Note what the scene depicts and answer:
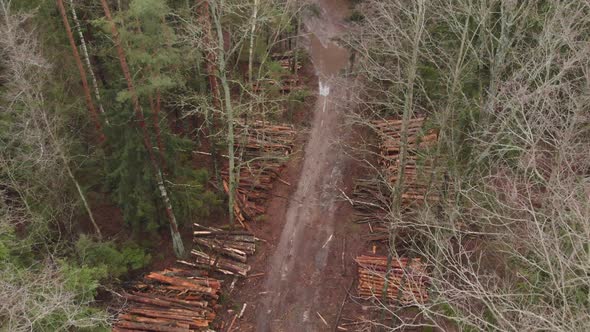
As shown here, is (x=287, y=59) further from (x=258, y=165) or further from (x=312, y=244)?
(x=312, y=244)

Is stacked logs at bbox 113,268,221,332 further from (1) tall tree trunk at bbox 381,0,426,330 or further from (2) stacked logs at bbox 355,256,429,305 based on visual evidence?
(1) tall tree trunk at bbox 381,0,426,330

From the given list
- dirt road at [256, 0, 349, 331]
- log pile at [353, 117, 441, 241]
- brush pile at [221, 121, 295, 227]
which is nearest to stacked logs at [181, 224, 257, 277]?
dirt road at [256, 0, 349, 331]

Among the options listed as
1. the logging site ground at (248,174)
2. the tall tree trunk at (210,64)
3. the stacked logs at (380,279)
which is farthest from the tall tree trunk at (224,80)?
the stacked logs at (380,279)

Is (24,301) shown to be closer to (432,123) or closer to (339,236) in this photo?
(432,123)

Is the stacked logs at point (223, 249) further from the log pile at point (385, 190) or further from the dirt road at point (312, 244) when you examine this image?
the log pile at point (385, 190)

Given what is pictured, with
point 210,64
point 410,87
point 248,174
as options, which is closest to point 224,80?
point 210,64

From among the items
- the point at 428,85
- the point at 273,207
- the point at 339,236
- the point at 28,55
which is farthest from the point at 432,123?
the point at 28,55
